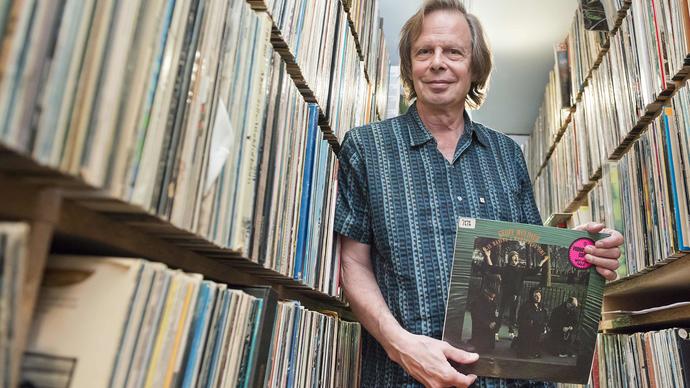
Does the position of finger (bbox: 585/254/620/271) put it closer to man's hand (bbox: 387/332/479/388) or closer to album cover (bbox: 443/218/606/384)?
album cover (bbox: 443/218/606/384)

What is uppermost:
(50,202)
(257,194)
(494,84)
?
(494,84)

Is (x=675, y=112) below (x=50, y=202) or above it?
above

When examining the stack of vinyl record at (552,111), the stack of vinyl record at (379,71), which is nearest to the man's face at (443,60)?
the stack of vinyl record at (379,71)

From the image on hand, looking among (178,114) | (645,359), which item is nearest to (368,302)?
(178,114)

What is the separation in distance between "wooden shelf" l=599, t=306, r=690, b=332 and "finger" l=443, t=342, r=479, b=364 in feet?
2.35

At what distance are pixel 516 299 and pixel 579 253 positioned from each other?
16cm

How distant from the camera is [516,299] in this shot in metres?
1.06

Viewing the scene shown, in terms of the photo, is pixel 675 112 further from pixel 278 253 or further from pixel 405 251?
pixel 278 253

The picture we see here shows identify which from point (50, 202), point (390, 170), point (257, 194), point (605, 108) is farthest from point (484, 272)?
point (605, 108)

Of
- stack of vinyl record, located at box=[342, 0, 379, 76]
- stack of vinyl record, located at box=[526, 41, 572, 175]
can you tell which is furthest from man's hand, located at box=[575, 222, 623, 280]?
stack of vinyl record, located at box=[526, 41, 572, 175]

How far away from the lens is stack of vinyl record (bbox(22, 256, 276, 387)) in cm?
49

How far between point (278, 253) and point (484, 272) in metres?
0.38

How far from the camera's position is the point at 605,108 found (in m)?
2.20

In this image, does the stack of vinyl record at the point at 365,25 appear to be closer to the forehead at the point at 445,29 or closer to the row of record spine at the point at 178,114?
the forehead at the point at 445,29
